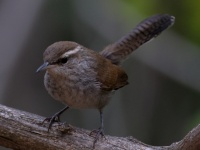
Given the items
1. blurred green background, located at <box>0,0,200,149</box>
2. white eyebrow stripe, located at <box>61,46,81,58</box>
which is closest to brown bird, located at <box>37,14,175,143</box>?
white eyebrow stripe, located at <box>61,46,81,58</box>

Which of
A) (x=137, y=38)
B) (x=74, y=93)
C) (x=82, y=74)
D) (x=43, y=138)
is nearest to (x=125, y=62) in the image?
(x=137, y=38)

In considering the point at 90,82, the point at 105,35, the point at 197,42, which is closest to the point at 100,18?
the point at 105,35

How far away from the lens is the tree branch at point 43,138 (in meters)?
5.48

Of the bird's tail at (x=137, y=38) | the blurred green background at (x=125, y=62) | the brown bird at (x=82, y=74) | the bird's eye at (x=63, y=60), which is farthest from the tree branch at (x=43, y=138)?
the blurred green background at (x=125, y=62)

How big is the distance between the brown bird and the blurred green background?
1321 mm

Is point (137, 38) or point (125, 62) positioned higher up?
point (137, 38)

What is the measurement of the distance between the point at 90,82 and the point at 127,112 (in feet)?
9.19

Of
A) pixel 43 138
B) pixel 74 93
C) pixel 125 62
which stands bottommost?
pixel 125 62

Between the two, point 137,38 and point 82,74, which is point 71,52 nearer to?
point 82,74

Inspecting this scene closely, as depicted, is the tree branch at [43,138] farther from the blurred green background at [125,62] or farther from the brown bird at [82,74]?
the blurred green background at [125,62]

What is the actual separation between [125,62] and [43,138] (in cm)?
359

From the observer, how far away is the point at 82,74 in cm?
612

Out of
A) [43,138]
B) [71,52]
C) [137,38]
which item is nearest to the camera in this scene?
[43,138]

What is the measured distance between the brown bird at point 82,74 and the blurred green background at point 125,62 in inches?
52.0
